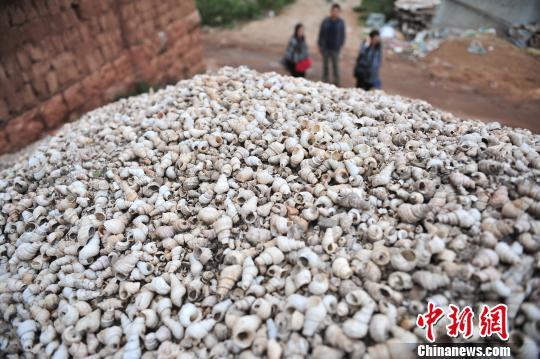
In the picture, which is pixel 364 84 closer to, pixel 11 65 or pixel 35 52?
pixel 35 52

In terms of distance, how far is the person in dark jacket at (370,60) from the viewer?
213 inches

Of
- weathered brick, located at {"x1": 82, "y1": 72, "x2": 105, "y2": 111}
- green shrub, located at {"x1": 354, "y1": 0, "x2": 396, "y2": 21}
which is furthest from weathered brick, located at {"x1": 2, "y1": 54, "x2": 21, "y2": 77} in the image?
green shrub, located at {"x1": 354, "y1": 0, "x2": 396, "y2": 21}

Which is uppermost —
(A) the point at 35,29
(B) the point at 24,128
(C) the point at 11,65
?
(A) the point at 35,29


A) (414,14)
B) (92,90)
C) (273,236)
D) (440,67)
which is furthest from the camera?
(414,14)

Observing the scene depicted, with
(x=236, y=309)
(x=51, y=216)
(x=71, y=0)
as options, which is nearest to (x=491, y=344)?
(x=236, y=309)

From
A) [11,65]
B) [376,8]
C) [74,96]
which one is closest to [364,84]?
[74,96]

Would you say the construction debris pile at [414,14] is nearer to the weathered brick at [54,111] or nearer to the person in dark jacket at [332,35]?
the person in dark jacket at [332,35]

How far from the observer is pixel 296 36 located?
6.16 metres

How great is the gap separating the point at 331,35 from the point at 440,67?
10.4 ft

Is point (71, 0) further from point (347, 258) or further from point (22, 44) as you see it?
point (347, 258)

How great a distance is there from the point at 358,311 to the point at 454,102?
20.4ft

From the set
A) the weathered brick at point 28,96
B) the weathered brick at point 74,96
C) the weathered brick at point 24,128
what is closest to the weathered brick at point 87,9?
the weathered brick at point 74,96

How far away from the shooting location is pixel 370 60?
5480 mm

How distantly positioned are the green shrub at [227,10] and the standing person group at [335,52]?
620 cm
